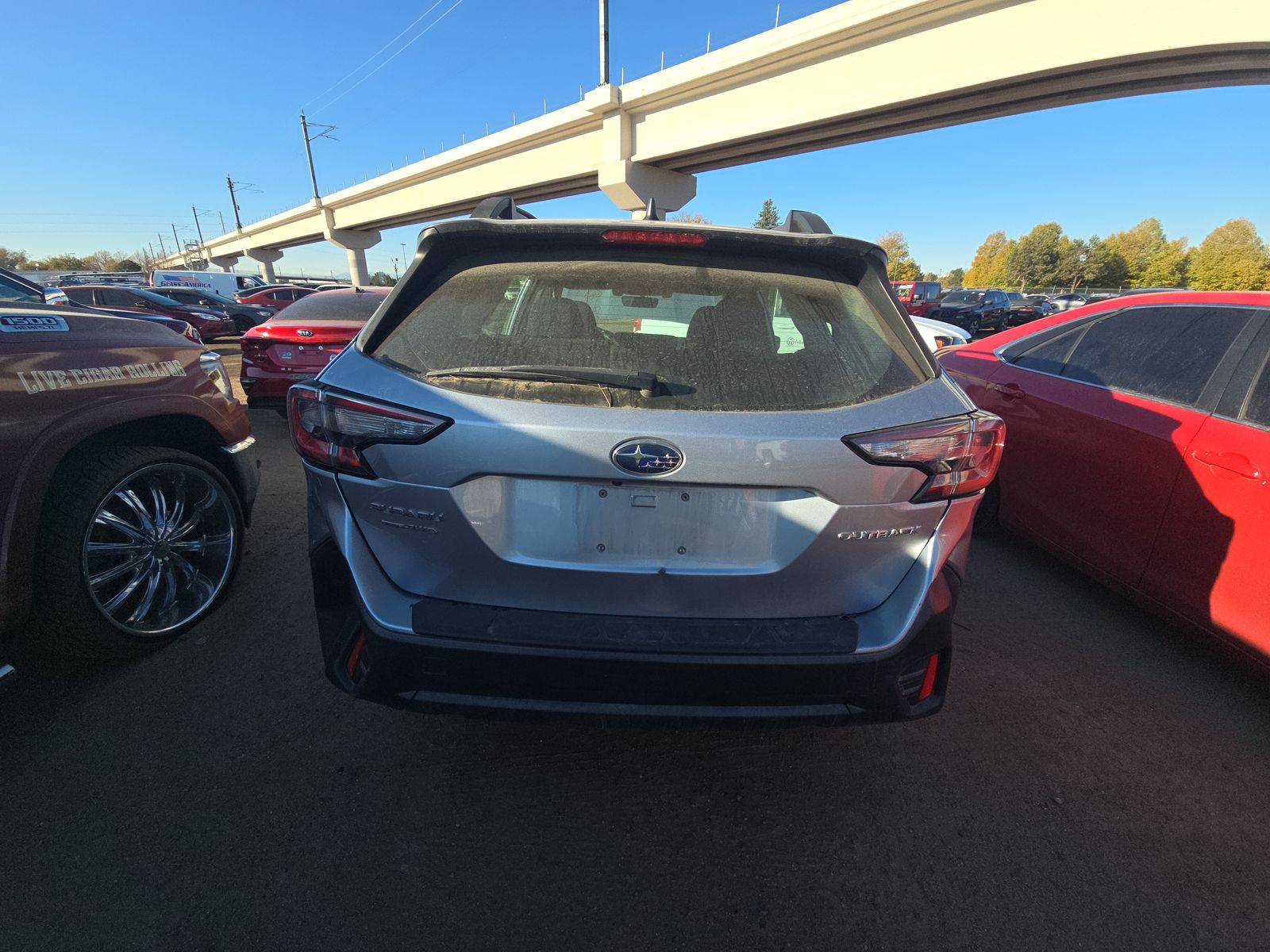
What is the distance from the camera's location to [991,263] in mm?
100750

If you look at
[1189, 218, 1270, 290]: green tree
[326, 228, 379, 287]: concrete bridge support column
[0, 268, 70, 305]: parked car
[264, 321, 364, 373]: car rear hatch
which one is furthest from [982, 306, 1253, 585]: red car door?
[1189, 218, 1270, 290]: green tree

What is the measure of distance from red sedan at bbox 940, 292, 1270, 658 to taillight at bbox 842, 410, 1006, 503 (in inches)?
67.7

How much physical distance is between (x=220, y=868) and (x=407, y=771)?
0.55 metres

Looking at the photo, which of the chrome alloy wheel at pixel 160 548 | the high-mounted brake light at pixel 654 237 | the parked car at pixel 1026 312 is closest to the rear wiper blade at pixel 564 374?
the high-mounted brake light at pixel 654 237

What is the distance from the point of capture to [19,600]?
2164 mm

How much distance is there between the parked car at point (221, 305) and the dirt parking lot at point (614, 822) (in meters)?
19.5

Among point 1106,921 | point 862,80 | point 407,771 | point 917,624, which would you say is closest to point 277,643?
point 407,771

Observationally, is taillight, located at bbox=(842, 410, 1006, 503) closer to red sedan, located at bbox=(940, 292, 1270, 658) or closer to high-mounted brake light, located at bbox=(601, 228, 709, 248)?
high-mounted brake light, located at bbox=(601, 228, 709, 248)

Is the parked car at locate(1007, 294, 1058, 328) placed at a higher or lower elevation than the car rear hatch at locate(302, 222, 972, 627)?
lower

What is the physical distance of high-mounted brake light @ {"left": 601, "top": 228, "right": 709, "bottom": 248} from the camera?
1.73 meters

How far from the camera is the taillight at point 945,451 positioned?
5.01 feet

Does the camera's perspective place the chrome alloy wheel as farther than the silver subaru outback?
Yes

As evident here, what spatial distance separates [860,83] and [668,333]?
20163mm

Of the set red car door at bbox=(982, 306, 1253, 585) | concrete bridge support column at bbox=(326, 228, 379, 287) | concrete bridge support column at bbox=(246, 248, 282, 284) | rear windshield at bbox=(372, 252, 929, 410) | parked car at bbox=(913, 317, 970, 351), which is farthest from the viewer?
concrete bridge support column at bbox=(246, 248, 282, 284)
